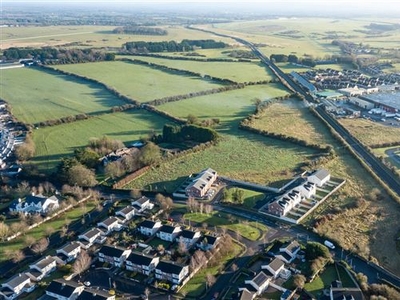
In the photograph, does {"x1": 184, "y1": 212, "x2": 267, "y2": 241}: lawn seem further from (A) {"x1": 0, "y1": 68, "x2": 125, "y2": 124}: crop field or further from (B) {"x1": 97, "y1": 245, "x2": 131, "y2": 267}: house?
(A) {"x1": 0, "y1": 68, "x2": 125, "y2": 124}: crop field

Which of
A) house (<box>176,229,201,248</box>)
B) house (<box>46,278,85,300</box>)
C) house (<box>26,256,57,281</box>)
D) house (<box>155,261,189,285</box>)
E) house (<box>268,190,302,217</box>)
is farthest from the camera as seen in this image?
house (<box>268,190,302,217</box>)

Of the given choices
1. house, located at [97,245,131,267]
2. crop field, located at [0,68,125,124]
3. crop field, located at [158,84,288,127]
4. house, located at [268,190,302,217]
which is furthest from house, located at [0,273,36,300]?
crop field, located at [0,68,125,124]

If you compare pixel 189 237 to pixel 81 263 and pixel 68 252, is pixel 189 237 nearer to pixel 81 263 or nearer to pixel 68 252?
pixel 81 263

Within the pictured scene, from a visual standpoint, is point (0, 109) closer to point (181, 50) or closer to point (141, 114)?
point (141, 114)

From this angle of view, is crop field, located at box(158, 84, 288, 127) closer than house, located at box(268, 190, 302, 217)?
No

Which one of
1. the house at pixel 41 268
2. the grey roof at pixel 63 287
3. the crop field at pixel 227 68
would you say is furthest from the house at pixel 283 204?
the crop field at pixel 227 68

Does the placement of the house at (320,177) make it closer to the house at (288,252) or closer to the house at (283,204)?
the house at (283,204)
